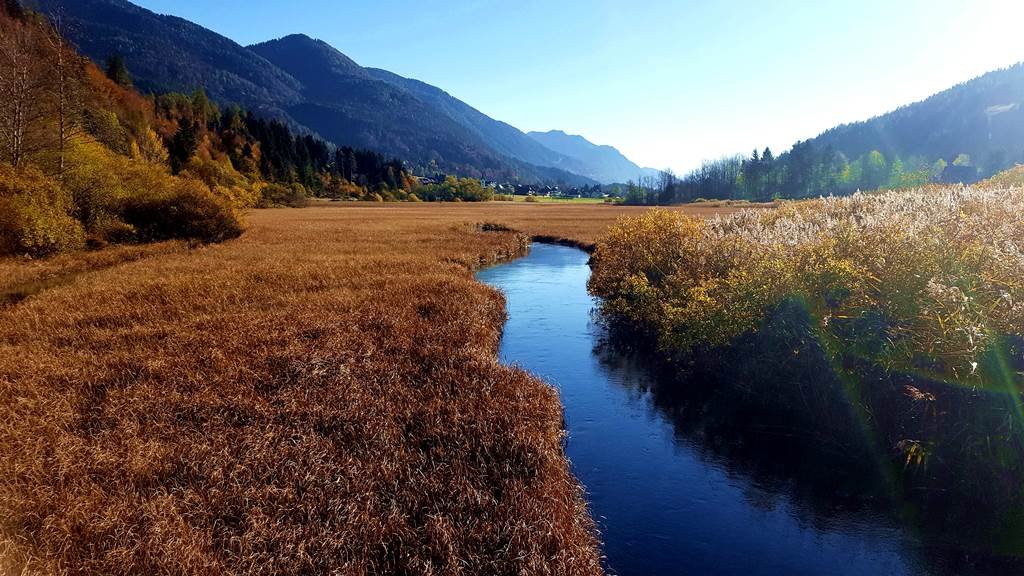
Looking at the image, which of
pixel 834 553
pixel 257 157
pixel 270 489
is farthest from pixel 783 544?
pixel 257 157

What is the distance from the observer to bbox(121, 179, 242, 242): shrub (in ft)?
123

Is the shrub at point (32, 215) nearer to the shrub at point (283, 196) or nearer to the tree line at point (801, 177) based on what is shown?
the shrub at point (283, 196)

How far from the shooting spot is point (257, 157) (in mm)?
119938

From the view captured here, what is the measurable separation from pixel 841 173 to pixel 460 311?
165517 millimetres

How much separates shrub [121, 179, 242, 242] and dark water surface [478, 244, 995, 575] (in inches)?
1370

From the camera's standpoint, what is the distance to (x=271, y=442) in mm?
10219

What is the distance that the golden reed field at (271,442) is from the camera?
A: 7465 millimetres

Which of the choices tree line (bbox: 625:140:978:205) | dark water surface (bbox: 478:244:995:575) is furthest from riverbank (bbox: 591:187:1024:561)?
tree line (bbox: 625:140:978:205)

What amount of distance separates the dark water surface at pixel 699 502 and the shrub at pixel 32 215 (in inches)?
1240

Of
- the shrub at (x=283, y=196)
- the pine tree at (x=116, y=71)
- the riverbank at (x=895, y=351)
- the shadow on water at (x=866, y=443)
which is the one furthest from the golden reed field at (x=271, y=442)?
the pine tree at (x=116, y=71)

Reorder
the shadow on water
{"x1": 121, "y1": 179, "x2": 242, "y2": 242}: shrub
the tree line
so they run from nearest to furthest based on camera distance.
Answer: the shadow on water, {"x1": 121, "y1": 179, "x2": 242, "y2": 242}: shrub, the tree line

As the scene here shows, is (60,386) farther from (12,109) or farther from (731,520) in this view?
(12,109)

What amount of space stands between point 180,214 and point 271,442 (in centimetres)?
3633

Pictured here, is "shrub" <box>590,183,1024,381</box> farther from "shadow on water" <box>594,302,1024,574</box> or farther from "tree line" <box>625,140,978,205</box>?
"tree line" <box>625,140,978,205</box>
